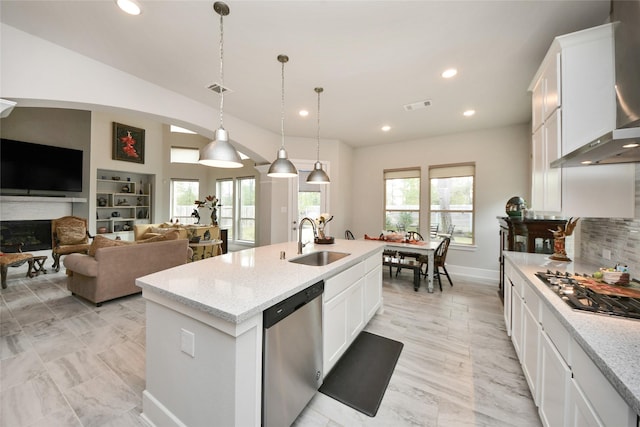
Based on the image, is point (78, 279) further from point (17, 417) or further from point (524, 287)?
point (524, 287)

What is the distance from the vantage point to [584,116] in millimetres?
1755

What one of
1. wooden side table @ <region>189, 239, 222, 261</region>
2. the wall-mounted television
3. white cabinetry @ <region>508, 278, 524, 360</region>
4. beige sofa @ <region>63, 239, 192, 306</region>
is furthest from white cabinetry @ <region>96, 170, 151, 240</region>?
white cabinetry @ <region>508, 278, 524, 360</region>

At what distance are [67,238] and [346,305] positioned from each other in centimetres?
627

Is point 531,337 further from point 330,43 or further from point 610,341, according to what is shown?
point 330,43

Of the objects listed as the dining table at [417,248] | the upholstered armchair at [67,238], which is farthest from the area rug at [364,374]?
the upholstered armchair at [67,238]

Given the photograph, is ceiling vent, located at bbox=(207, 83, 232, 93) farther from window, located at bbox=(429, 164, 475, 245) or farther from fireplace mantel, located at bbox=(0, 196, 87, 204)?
fireplace mantel, located at bbox=(0, 196, 87, 204)

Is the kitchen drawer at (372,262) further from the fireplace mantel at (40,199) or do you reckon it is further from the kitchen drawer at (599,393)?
the fireplace mantel at (40,199)

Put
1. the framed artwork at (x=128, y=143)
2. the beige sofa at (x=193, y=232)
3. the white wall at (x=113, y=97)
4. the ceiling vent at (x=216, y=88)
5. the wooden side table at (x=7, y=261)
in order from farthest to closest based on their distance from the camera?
the framed artwork at (x=128, y=143) < the beige sofa at (x=193, y=232) < the wooden side table at (x=7, y=261) < the ceiling vent at (x=216, y=88) < the white wall at (x=113, y=97)

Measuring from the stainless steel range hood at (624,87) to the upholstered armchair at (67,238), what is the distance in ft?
24.8

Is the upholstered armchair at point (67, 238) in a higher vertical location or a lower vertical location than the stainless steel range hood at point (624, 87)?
lower

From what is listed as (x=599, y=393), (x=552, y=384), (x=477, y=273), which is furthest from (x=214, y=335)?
(x=477, y=273)

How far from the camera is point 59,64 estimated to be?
2.37 metres

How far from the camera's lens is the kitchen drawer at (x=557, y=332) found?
3.75 feet

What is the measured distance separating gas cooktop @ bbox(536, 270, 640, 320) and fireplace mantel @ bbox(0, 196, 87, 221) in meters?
8.34
